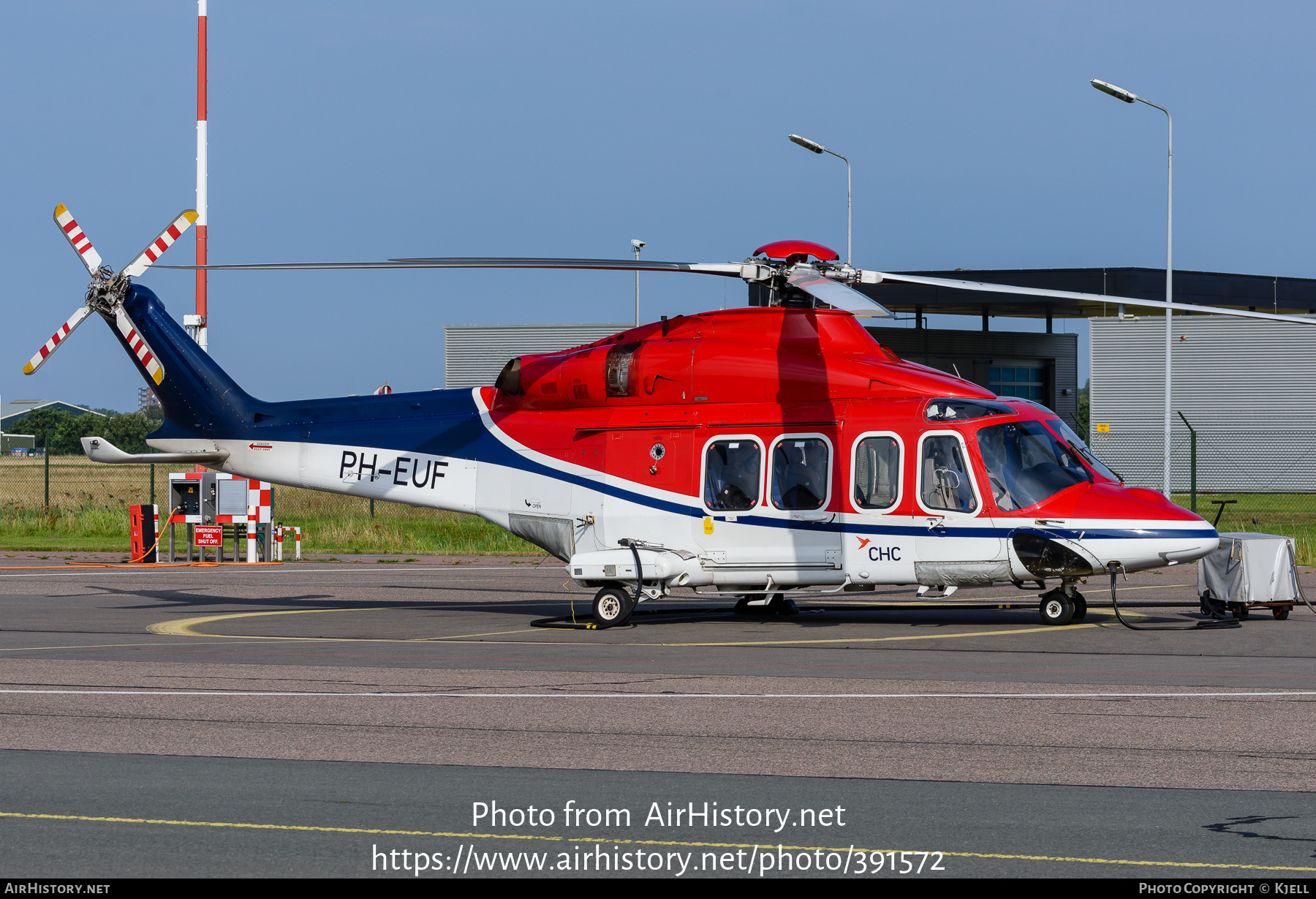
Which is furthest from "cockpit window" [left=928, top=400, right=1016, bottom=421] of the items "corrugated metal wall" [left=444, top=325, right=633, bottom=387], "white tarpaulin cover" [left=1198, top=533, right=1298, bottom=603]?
"corrugated metal wall" [left=444, top=325, right=633, bottom=387]

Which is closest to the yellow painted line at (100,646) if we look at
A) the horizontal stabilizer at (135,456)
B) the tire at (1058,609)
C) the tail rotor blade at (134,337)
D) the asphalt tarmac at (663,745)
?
the asphalt tarmac at (663,745)

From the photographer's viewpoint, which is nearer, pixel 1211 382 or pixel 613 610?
pixel 613 610

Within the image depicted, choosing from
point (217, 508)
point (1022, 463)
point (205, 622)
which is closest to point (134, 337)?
point (205, 622)

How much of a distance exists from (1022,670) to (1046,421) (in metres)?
4.14

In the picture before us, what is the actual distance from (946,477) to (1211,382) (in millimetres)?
43060

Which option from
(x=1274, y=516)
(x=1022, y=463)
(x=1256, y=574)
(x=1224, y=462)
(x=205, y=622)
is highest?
(x=1022, y=463)

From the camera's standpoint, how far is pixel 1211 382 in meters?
53.2

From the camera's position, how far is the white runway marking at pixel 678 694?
392 inches

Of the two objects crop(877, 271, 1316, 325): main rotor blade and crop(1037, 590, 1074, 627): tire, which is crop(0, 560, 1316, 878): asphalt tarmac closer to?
crop(1037, 590, 1074, 627): tire

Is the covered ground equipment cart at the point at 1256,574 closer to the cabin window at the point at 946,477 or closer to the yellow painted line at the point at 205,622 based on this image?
the cabin window at the point at 946,477

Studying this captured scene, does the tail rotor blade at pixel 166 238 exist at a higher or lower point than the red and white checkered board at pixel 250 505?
higher

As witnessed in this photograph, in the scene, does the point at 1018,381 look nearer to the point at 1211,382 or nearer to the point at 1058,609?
the point at 1211,382

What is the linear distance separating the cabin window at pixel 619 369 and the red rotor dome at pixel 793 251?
2232 mm
